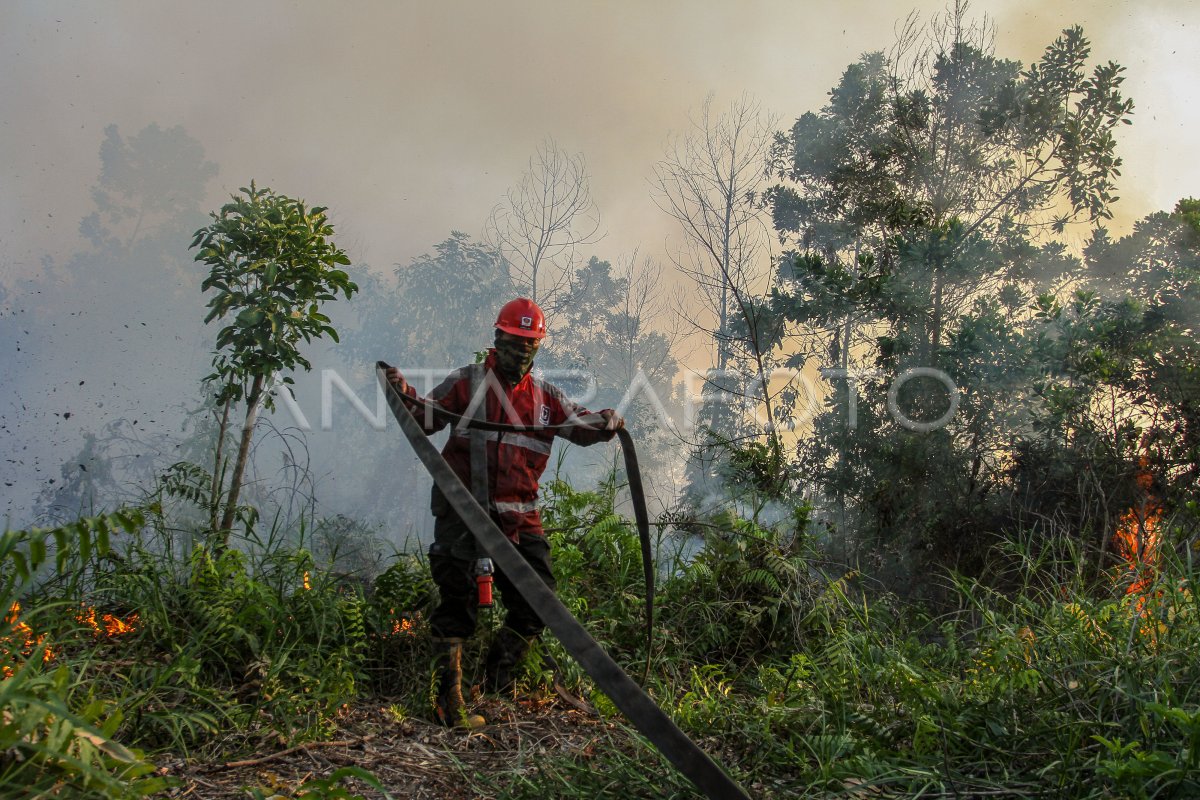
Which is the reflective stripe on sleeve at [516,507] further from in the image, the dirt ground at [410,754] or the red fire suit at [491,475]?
the dirt ground at [410,754]

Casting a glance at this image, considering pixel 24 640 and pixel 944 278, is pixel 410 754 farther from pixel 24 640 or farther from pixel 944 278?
pixel 944 278

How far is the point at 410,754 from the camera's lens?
383cm

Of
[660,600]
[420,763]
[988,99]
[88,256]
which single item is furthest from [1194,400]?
[88,256]

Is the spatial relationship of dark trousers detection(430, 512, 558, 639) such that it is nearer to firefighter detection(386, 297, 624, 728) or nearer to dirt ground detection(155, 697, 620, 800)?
firefighter detection(386, 297, 624, 728)

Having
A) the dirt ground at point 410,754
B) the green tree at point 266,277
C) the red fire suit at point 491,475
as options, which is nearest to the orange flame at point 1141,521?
the red fire suit at point 491,475

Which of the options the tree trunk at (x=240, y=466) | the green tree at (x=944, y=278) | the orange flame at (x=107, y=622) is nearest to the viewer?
the orange flame at (x=107, y=622)

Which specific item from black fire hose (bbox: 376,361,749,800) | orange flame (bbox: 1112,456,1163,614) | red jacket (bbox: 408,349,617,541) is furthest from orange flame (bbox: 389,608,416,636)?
orange flame (bbox: 1112,456,1163,614)

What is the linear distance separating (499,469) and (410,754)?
152 centimetres

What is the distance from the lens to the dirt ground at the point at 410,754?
3201mm

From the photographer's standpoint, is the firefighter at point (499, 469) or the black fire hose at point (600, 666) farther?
the firefighter at point (499, 469)

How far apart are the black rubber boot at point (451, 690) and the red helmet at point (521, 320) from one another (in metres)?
1.74

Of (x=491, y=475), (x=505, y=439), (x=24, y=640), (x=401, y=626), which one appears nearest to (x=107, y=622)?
(x=24, y=640)

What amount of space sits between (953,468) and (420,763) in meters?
8.26

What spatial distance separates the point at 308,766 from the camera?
3.48 meters
